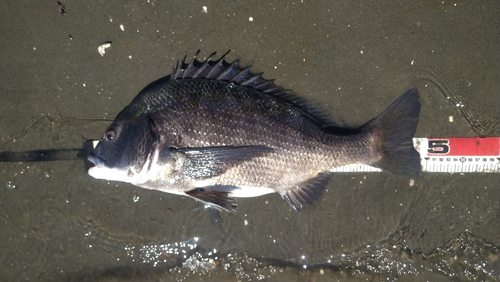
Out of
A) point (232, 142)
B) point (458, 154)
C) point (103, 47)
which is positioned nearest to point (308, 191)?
point (232, 142)

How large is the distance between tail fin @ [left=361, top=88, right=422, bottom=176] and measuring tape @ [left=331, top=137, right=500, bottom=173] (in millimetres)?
326

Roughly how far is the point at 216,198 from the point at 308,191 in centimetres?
73

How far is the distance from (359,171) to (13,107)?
3017 mm

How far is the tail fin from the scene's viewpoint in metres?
2.49

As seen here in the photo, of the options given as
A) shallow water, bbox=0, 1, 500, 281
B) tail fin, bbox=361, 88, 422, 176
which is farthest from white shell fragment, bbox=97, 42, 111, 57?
tail fin, bbox=361, 88, 422, 176

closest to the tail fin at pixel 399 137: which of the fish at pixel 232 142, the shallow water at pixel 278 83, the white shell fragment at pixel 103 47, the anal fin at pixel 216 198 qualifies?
the fish at pixel 232 142

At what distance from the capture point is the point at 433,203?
2.82m

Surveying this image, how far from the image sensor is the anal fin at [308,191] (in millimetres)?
2535

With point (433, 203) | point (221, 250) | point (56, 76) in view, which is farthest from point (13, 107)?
point (433, 203)

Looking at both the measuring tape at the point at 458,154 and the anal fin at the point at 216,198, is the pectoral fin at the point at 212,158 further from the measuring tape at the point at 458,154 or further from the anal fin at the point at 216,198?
the measuring tape at the point at 458,154

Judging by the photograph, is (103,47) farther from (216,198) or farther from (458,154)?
(458,154)

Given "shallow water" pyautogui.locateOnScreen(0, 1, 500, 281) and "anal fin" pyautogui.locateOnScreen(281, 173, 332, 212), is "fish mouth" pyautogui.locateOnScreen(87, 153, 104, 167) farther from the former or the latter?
"anal fin" pyautogui.locateOnScreen(281, 173, 332, 212)

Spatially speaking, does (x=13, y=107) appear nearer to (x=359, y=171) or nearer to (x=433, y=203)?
(x=359, y=171)

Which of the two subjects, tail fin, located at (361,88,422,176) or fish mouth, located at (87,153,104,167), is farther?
tail fin, located at (361,88,422,176)
